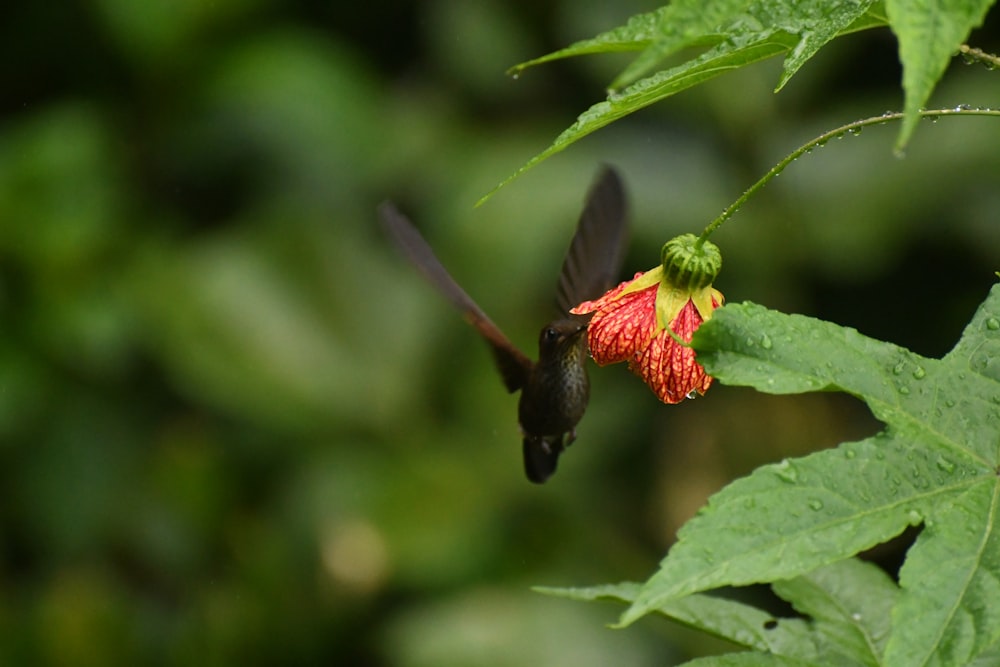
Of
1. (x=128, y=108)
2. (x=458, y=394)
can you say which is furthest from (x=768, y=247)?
(x=128, y=108)

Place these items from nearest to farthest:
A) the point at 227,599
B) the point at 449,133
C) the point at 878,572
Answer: the point at 878,572
the point at 227,599
the point at 449,133

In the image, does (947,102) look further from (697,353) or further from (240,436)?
(697,353)

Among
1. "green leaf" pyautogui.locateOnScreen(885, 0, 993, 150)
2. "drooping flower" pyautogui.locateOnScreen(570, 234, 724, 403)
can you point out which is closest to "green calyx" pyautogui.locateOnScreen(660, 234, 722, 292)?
"drooping flower" pyautogui.locateOnScreen(570, 234, 724, 403)

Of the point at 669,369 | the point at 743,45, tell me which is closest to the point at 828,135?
the point at 743,45

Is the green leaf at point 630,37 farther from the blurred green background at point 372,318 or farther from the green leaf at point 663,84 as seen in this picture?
the blurred green background at point 372,318

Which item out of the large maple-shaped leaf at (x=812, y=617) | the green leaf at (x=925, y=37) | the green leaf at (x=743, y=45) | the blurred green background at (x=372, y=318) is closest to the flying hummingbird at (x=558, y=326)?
the large maple-shaped leaf at (x=812, y=617)

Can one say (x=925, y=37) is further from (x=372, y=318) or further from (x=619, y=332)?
(x=372, y=318)
